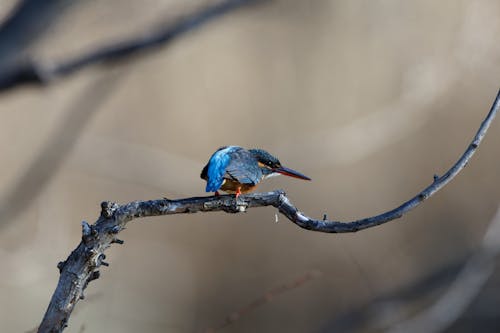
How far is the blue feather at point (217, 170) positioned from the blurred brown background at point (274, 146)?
2846mm

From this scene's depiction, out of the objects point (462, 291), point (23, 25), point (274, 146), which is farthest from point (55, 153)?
point (462, 291)

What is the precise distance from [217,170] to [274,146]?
3433 millimetres

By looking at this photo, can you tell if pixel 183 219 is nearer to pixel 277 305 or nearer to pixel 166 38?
pixel 277 305

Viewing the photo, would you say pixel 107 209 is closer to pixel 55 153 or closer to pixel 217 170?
pixel 217 170

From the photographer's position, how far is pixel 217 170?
164 centimetres

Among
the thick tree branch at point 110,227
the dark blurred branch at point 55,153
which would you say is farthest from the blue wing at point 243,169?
the dark blurred branch at point 55,153

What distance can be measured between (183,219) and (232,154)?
369 cm

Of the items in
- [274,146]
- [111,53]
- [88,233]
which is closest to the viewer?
[88,233]

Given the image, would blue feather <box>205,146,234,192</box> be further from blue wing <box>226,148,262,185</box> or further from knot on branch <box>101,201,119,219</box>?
knot on branch <box>101,201,119,219</box>

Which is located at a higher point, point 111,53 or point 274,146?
point 274,146

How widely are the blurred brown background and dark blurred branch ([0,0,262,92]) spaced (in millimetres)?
1552

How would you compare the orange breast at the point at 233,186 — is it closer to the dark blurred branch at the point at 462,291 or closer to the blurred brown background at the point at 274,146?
the dark blurred branch at the point at 462,291

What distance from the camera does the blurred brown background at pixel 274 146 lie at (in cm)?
Result: 480

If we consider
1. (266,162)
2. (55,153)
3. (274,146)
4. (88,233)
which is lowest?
(88,233)
